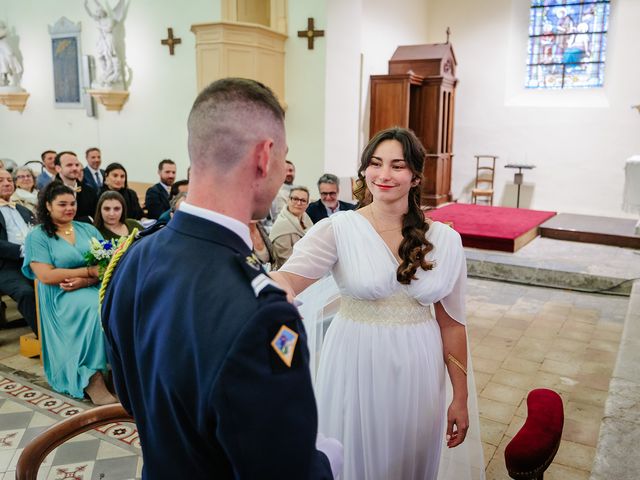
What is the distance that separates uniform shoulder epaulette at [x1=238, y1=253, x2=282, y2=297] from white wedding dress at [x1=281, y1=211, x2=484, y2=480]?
3.34ft

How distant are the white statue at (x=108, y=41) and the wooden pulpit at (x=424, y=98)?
4350 mm

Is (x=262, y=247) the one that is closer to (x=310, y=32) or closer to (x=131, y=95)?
(x=310, y=32)

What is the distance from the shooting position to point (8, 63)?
11023 mm

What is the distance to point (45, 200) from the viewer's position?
13.1 ft

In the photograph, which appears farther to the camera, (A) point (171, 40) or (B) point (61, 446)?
(A) point (171, 40)

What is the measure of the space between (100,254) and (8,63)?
9051 millimetres

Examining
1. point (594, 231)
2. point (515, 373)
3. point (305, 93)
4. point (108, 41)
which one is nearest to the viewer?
point (515, 373)

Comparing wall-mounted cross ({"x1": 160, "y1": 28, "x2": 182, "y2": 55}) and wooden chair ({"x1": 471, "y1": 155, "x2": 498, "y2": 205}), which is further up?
wall-mounted cross ({"x1": 160, "y1": 28, "x2": 182, "y2": 55})

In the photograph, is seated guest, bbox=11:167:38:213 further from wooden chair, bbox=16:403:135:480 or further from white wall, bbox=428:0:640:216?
white wall, bbox=428:0:640:216

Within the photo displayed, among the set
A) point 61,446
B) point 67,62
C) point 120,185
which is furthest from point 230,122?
point 67,62

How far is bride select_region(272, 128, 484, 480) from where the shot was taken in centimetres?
198

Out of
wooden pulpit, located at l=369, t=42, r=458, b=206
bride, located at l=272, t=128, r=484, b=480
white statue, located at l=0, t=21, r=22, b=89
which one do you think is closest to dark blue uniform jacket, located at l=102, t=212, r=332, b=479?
bride, located at l=272, t=128, r=484, b=480

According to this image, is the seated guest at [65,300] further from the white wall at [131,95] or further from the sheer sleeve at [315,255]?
the white wall at [131,95]

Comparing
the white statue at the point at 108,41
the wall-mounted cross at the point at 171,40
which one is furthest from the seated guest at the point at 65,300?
the white statue at the point at 108,41
